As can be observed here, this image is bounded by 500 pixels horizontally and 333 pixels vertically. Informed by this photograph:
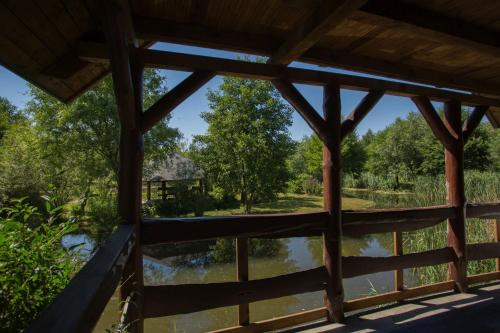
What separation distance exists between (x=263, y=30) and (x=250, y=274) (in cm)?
582

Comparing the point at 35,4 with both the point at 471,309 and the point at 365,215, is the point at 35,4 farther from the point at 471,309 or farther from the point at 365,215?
the point at 471,309

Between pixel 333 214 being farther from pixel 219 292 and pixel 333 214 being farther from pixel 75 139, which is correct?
pixel 75 139

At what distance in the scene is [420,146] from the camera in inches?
932

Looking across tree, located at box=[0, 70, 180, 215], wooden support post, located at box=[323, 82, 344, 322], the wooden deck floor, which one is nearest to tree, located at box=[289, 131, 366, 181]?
tree, located at box=[0, 70, 180, 215]

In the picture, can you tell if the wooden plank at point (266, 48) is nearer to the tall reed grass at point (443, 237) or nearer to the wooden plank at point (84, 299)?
the wooden plank at point (84, 299)

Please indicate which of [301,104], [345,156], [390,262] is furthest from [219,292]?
[345,156]

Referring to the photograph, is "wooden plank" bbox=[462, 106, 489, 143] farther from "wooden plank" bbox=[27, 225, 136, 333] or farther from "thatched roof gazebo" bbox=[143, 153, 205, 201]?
"thatched roof gazebo" bbox=[143, 153, 205, 201]

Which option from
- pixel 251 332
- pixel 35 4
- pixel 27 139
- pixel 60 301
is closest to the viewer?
pixel 60 301

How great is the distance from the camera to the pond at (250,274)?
469 centimetres

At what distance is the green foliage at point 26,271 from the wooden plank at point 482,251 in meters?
3.69

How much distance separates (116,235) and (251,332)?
142cm

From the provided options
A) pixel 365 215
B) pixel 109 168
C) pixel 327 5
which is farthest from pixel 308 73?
pixel 109 168

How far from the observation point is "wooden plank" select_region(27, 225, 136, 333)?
1.78ft

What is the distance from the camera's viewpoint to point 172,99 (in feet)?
6.42
